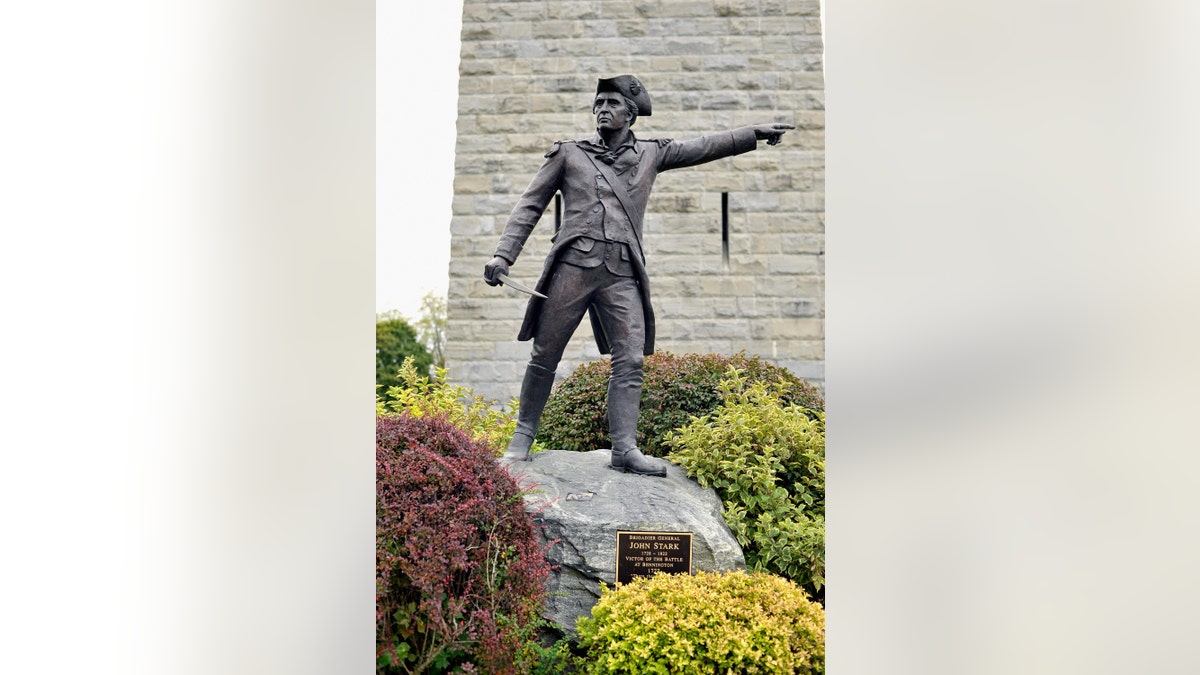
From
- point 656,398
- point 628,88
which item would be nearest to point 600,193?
point 628,88

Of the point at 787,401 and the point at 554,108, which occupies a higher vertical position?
the point at 554,108

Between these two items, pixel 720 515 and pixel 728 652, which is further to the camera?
pixel 720 515

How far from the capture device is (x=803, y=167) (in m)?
8.44

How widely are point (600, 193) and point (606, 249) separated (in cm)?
29

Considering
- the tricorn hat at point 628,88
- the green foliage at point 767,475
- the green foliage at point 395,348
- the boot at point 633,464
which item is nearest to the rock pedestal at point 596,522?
the boot at point 633,464

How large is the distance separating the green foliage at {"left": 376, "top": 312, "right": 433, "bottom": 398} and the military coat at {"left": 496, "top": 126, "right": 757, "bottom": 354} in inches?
237

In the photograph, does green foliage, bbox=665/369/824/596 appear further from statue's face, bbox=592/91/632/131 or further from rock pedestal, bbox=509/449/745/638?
statue's face, bbox=592/91/632/131

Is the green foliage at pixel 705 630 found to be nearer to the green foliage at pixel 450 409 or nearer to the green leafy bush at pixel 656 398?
the green foliage at pixel 450 409

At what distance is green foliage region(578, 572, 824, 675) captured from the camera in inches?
140

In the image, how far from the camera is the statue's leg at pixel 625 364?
4.96 metres

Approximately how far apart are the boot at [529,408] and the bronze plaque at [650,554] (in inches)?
36.5
